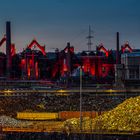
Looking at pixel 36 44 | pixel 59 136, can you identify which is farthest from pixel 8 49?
pixel 59 136

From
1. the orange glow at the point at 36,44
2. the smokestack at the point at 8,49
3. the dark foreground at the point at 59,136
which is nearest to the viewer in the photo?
the dark foreground at the point at 59,136

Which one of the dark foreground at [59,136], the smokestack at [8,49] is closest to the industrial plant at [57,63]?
the smokestack at [8,49]

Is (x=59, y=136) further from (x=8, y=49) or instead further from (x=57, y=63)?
(x=57, y=63)

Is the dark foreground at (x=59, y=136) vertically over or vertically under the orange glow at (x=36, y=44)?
under

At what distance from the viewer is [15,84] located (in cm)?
7644

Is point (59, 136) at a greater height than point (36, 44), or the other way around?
point (36, 44)

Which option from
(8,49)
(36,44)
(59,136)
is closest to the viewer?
(59,136)

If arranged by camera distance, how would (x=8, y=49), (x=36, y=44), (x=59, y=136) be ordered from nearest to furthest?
(x=59, y=136)
(x=8, y=49)
(x=36, y=44)

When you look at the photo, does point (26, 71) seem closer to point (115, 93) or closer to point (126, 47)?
point (126, 47)

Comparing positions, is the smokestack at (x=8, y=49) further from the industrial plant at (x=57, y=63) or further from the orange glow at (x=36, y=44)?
the orange glow at (x=36, y=44)

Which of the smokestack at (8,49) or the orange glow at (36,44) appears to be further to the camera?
the orange glow at (36,44)

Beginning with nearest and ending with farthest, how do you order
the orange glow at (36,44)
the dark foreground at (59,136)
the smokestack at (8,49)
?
the dark foreground at (59,136) → the smokestack at (8,49) → the orange glow at (36,44)

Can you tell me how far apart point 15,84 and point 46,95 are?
21.0m

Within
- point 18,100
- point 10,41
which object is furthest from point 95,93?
point 10,41
